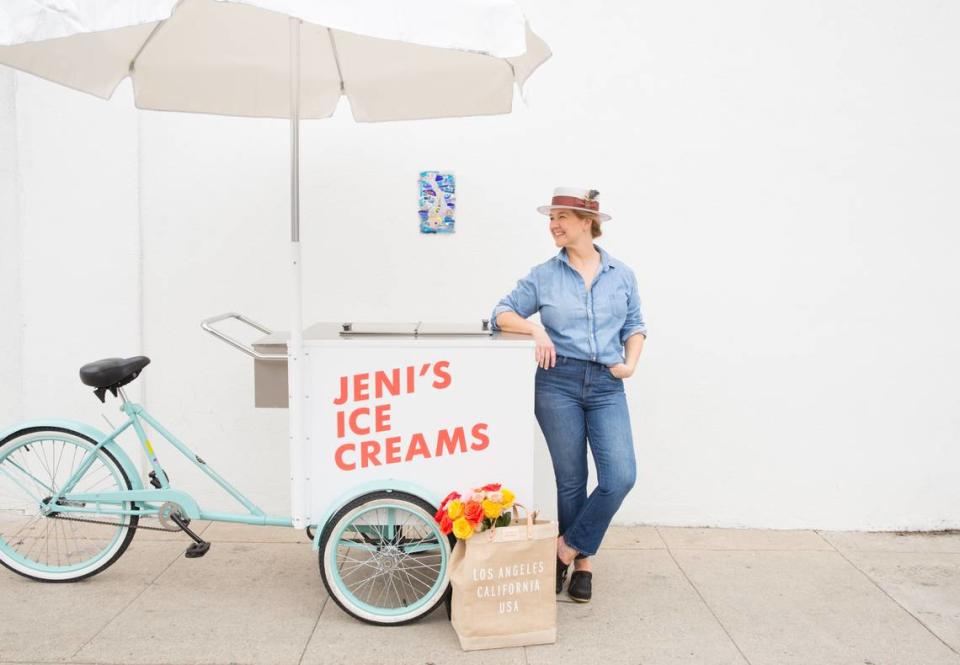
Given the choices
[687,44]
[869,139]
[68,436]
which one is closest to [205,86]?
[68,436]

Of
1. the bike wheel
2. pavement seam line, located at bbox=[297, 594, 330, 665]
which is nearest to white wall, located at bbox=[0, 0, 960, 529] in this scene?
the bike wheel

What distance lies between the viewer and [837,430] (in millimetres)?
4766

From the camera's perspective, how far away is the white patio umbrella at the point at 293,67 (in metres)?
3.44

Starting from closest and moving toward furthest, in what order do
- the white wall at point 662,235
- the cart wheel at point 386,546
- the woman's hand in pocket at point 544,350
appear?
1. the cart wheel at point 386,546
2. the woman's hand in pocket at point 544,350
3. the white wall at point 662,235

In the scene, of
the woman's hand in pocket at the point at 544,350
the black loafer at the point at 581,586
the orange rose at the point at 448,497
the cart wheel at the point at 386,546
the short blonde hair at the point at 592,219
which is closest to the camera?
the orange rose at the point at 448,497

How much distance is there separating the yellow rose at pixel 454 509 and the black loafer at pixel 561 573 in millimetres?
761

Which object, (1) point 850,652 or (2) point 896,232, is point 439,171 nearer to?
(2) point 896,232

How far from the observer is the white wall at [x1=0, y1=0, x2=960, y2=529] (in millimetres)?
4590

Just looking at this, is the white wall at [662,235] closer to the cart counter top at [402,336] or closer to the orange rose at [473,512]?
the cart counter top at [402,336]

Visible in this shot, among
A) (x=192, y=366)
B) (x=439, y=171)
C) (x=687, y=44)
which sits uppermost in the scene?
(x=687, y=44)

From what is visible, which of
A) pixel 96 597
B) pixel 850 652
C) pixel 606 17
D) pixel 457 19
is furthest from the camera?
pixel 606 17

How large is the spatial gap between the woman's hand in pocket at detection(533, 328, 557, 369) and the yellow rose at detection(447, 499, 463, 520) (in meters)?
0.69

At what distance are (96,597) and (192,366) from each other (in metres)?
1.36

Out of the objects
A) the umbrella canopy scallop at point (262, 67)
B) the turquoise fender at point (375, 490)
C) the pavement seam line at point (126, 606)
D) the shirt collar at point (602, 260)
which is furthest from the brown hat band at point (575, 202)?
the pavement seam line at point (126, 606)
